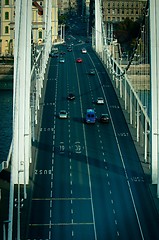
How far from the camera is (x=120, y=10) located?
413 ft

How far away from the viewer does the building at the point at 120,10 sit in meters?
124

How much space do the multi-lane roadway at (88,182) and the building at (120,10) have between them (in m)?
70.1

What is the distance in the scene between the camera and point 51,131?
151 ft

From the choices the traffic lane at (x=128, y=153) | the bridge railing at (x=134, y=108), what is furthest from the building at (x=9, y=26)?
the traffic lane at (x=128, y=153)

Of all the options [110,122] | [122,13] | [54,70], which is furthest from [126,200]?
[122,13]

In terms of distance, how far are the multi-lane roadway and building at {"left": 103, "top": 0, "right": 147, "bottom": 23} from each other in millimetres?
70126

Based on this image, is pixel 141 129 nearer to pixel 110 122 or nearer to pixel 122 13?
pixel 110 122

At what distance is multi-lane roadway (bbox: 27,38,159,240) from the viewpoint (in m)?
29.3

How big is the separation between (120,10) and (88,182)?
307ft

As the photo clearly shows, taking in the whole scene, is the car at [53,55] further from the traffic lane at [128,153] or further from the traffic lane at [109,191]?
the traffic lane at [109,191]

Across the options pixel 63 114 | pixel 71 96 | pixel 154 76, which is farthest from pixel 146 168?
pixel 71 96

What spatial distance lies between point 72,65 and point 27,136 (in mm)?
41833

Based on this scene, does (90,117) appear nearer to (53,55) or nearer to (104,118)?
(104,118)

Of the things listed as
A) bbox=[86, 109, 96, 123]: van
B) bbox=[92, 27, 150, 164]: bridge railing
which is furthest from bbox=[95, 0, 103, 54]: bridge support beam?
bbox=[86, 109, 96, 123]: van
